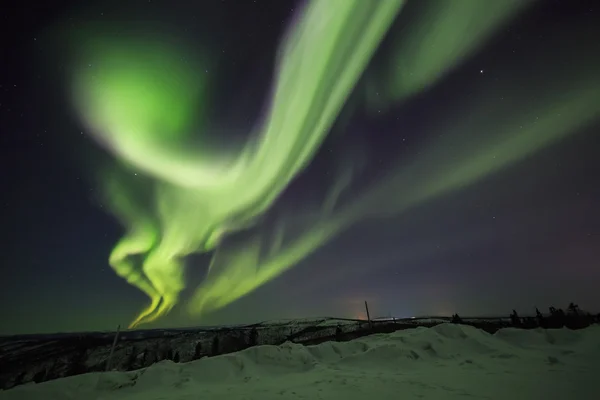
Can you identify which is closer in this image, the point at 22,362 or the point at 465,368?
the point at 465,368

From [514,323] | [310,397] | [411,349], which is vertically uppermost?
[514,323]

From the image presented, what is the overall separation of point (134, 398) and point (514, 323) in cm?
2719

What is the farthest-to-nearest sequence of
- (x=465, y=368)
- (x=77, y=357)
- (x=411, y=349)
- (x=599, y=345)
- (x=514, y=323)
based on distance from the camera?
(x=77, y=357) → (x=514, y=323) → (x=411, y=349) → (x=599, y=345) → (x=465, y=368)

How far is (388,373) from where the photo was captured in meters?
11.7

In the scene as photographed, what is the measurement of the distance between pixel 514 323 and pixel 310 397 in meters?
23.1

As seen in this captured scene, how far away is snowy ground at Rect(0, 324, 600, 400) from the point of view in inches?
337

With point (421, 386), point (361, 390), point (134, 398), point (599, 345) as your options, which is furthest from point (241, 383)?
point (599, 345)

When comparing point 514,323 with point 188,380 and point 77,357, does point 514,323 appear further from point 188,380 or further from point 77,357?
point 77,357

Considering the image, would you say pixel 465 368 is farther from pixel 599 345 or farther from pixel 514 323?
pixel 514 323

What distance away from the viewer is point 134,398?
1022cm

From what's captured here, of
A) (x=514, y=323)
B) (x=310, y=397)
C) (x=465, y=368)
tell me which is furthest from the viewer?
(x=514, y=323)

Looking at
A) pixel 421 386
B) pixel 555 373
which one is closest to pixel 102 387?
pixel 421 386

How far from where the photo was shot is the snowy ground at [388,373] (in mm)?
8562

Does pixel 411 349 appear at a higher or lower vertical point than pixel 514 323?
lower
